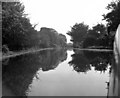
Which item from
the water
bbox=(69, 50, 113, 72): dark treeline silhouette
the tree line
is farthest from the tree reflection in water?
the tree line

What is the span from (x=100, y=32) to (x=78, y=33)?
111 ft

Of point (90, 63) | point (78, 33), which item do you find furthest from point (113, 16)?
point (78, 33)

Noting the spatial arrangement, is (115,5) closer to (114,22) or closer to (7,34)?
(114,22)

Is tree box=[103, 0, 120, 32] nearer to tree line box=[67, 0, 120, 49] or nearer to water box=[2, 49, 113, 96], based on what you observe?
tree line box=[67, 0, 120, 49]

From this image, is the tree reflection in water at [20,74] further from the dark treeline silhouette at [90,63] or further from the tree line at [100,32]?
the tree line at [100,32]

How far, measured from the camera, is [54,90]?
22.8 ft

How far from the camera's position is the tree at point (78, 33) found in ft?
349

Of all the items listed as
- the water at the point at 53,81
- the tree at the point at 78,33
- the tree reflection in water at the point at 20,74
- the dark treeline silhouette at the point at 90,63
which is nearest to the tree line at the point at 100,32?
the tree at the point at 78,33

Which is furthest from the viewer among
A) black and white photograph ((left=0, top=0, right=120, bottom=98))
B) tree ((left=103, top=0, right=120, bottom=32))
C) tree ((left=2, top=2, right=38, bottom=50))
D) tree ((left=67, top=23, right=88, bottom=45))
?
tree ((left=67, top=23, right=88, bottom=45))

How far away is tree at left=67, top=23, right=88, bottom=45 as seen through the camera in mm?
106375

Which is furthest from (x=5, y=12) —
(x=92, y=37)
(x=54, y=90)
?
(x=92, y=37)

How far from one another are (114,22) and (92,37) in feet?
101

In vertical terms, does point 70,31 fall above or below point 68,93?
above

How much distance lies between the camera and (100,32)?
73.4m
